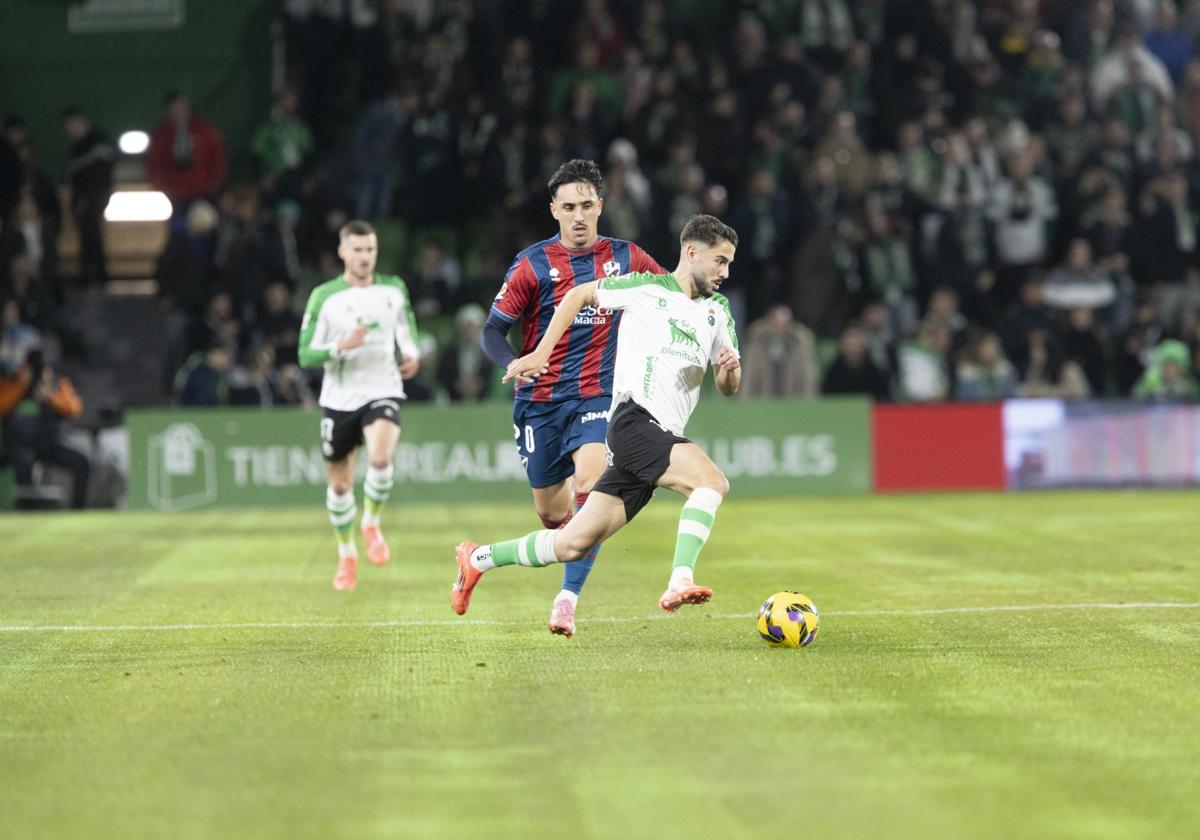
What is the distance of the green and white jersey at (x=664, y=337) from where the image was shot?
28.9 ft

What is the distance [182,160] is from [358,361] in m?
13.1

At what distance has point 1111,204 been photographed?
2419 centimetres

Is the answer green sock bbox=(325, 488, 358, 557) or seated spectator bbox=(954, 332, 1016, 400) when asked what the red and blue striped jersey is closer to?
green sock bbox=(325, 488, 358, 557)

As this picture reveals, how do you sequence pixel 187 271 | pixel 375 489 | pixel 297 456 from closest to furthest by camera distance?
1. pixel 375 489
2. pixel 297 456
3. pixel 187 271

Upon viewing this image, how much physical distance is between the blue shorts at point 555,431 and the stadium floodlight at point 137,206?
19.4 meters

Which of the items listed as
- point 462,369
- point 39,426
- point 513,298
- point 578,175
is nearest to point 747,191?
point 462,369

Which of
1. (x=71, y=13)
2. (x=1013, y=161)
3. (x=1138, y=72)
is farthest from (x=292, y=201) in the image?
(x=1138, y=72)

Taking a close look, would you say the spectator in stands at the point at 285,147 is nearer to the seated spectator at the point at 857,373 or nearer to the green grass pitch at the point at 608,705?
the seated spectator at the point at 857,373

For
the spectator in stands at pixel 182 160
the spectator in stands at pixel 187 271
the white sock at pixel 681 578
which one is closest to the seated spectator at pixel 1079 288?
the spectator in stands at pixel 187 271

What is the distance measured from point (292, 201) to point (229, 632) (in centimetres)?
1578

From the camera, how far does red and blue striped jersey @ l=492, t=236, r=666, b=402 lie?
32.3ft

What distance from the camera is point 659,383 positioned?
8859 millimetres

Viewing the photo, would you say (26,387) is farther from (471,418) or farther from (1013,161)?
(1013,161)

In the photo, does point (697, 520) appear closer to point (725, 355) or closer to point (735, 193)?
point (725, 355)
